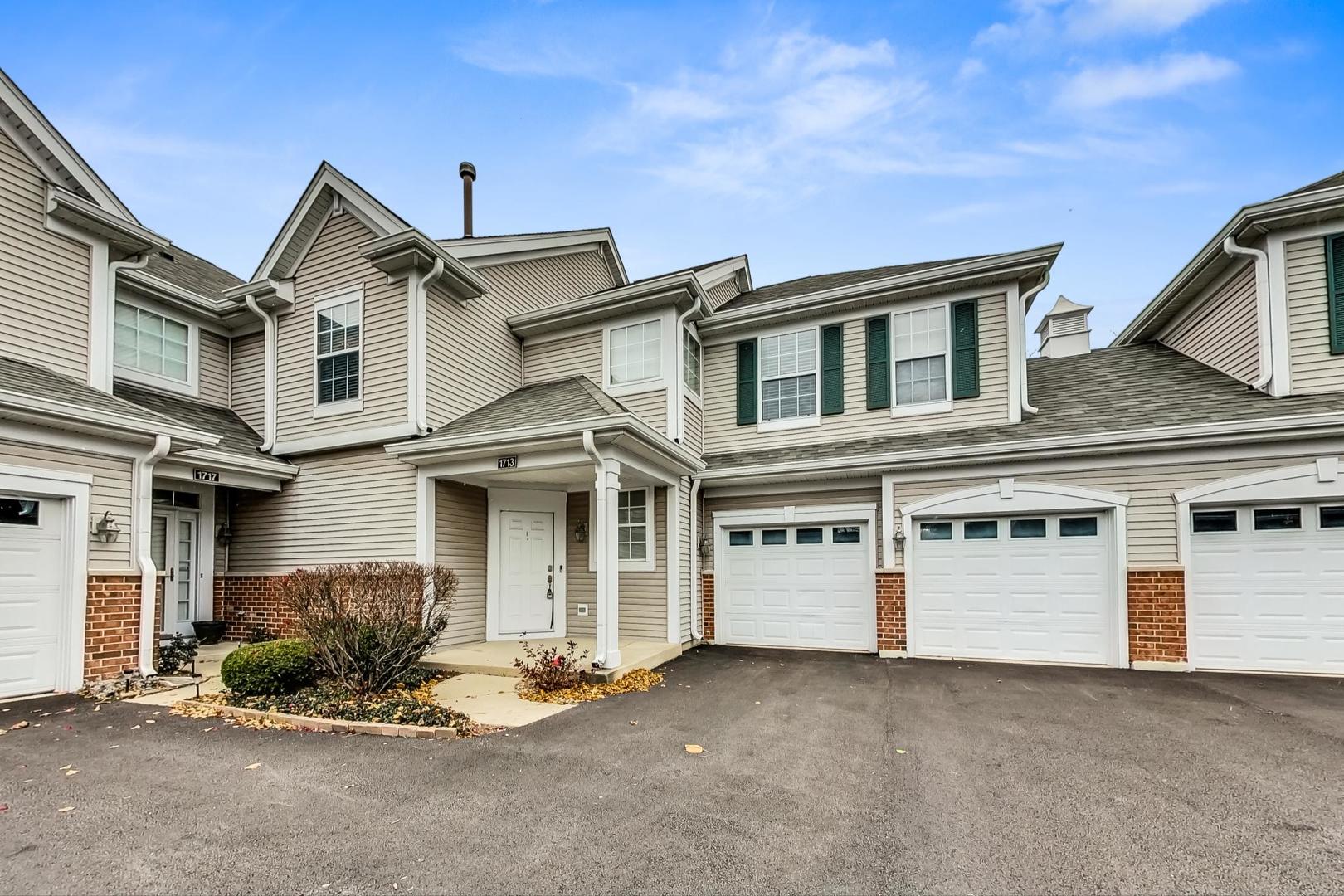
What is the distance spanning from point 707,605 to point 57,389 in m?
8.47

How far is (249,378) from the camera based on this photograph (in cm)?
1075

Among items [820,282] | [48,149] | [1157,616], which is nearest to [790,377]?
[820,282]

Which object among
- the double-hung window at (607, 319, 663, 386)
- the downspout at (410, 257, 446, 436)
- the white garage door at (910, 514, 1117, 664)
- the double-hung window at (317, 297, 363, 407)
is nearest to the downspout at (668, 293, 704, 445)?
the double-hung window at (607, 319, 663, 386)

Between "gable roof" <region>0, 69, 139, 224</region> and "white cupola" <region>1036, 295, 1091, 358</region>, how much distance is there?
14.9 meters

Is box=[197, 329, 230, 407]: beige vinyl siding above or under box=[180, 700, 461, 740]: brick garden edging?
above

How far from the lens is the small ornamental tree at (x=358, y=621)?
20.9 ft

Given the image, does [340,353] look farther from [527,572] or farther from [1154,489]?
[1154,489]

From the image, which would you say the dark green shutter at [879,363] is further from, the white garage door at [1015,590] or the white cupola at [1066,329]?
the white cupola at [1066,329]

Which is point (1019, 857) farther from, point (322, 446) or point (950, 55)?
point (950, 55)

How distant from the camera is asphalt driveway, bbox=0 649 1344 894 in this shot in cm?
304

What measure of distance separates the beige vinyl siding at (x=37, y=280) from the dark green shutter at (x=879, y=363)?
10.3 meters

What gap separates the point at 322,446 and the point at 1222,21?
15.0 m

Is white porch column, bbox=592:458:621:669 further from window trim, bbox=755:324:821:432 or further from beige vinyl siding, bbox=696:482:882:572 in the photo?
window trim, bbox=755:324:821:432

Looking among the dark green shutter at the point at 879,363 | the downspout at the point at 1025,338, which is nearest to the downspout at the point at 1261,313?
the downspout at the point at 1025,338
